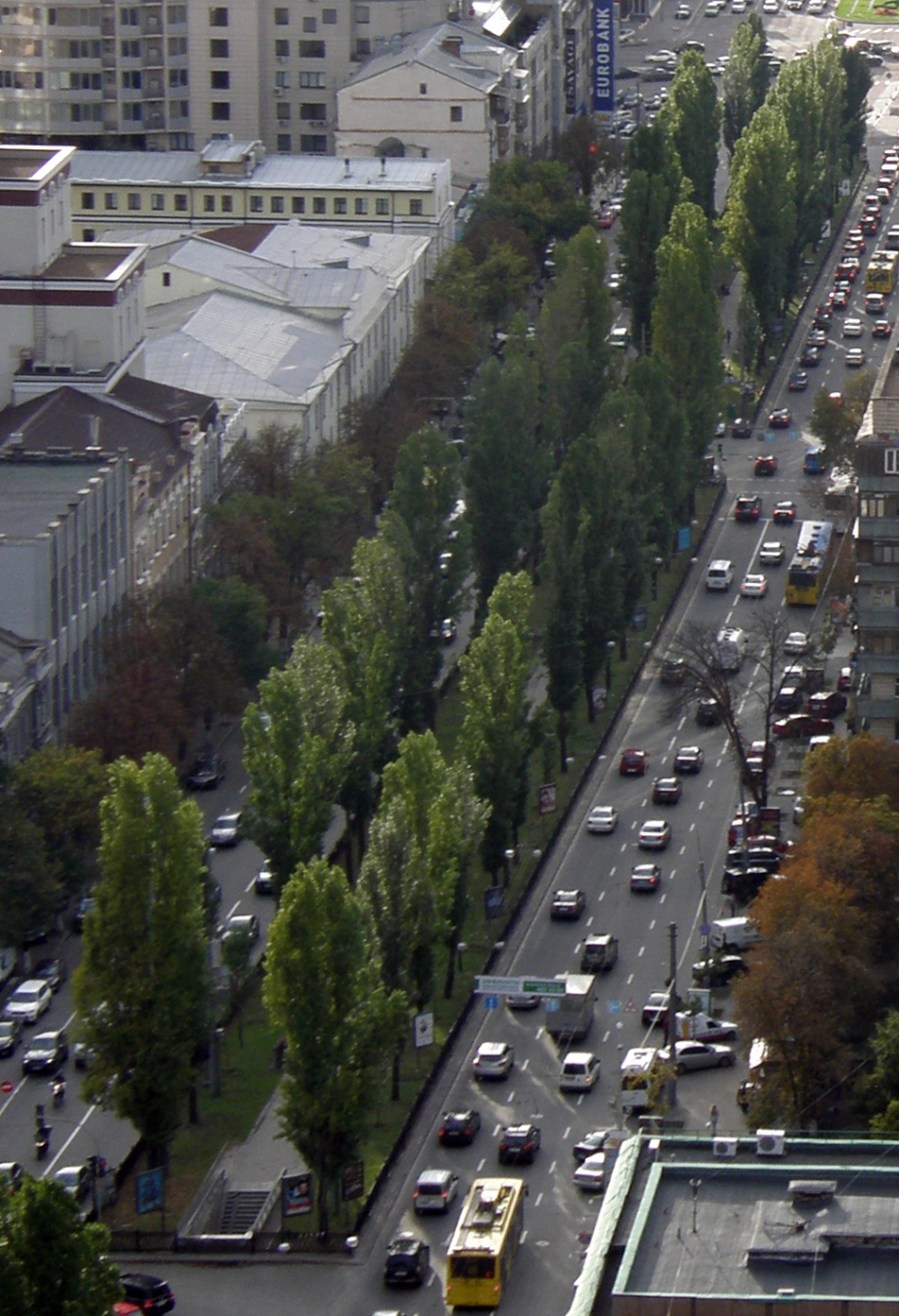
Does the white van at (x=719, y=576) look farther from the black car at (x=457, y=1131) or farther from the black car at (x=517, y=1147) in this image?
the black car at (x=517, y=1147)

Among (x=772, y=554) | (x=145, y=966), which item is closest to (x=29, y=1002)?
(x=145, y=966)

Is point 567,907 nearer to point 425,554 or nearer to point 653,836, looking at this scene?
point 653,836

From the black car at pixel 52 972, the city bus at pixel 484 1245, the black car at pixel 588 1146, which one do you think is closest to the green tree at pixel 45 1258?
the city bus at pixel 484 1245

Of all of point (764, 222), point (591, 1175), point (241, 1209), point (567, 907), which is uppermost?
point (591, 1175)

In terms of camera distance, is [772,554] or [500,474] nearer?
[500,474]

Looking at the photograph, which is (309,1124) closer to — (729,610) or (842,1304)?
(842,1304)

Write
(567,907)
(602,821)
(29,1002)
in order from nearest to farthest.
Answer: (29,1002), (567,907), (602,821)
